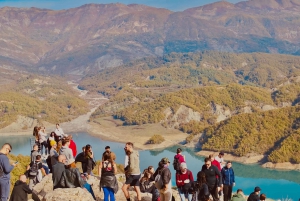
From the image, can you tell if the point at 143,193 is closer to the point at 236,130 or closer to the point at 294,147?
→ the point at 294,147

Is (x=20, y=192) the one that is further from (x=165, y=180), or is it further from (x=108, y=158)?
(x=165, y=180)

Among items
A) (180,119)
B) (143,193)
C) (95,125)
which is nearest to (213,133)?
(180,119)

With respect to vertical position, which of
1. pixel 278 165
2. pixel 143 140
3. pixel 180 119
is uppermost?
pixel 180 119

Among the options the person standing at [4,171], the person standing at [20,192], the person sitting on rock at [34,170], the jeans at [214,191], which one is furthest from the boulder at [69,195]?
the jeans at [214,191]

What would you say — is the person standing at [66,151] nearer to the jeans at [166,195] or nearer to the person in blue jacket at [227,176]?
the jeans at [166,195]

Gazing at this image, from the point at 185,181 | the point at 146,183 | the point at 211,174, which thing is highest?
the point at 211,174

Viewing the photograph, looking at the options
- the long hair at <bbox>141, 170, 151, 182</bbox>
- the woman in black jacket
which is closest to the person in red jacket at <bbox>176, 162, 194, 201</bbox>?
the woman in black jacket

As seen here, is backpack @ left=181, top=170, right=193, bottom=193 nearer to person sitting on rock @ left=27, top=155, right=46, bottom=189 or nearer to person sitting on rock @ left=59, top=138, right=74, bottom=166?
person sitting on rock @ left=59, top=138, right=74, bottom=166

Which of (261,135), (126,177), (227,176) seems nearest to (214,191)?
(227,176)

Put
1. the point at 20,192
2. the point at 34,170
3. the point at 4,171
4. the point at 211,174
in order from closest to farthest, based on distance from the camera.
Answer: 1. the point at 20,192
2. the point at 4,171
3. the point at 211,174
4. the point at 34,170

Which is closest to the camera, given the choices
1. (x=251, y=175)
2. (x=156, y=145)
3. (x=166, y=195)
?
(x=166, y=195)

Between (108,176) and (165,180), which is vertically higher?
(108,176)
